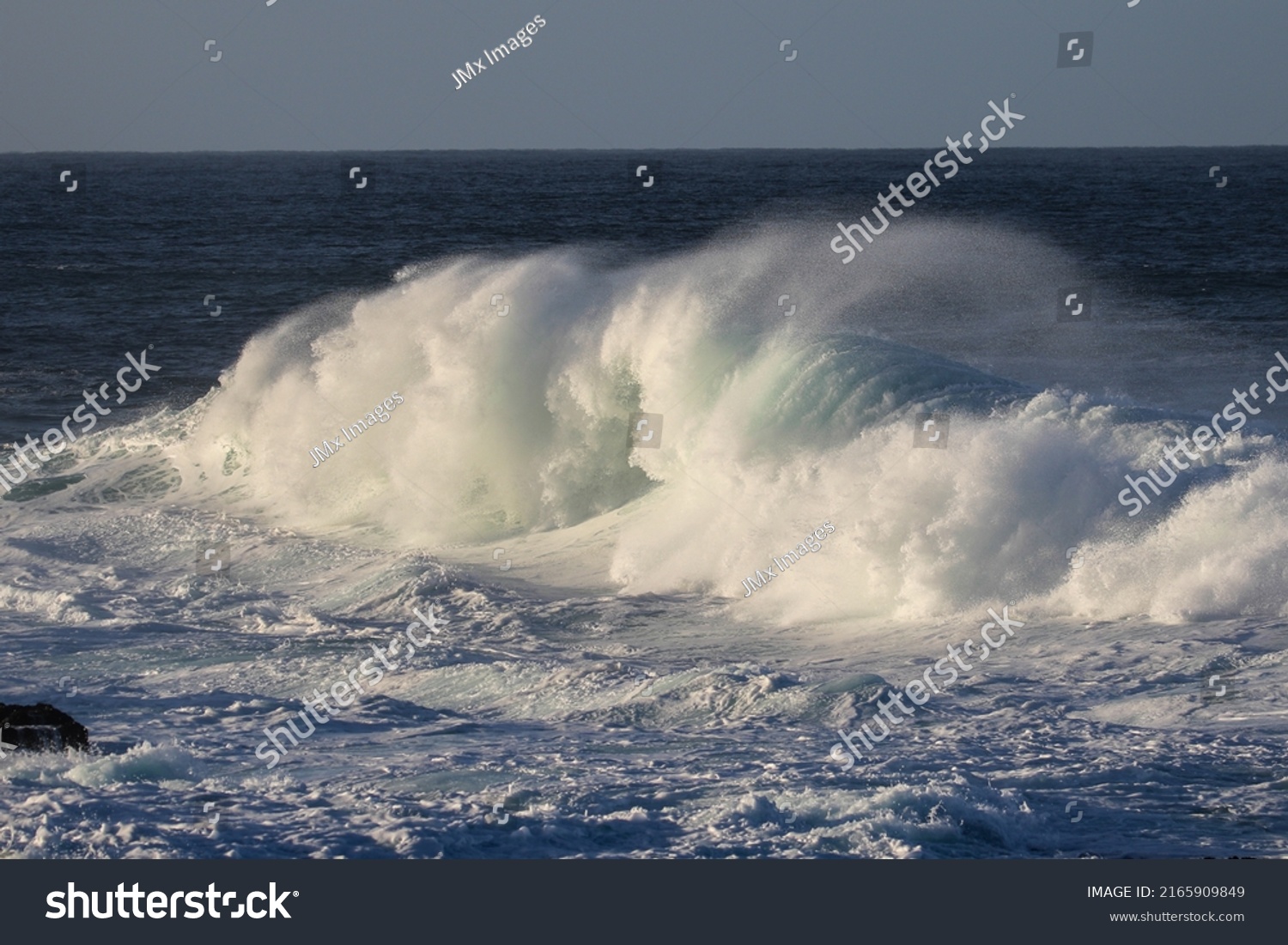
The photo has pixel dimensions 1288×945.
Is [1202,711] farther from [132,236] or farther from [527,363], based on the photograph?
[132,236]

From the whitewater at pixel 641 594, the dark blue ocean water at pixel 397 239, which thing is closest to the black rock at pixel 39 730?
the whitewater at pixel 641 594

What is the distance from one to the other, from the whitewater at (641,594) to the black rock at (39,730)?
11.5 inches

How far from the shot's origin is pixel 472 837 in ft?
26.6

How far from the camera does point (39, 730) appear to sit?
9.32m

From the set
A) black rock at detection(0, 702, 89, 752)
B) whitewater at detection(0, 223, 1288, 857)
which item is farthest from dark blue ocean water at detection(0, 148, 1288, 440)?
black rock at detection(0, 702, 89, 752)

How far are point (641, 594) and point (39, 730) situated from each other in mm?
6939

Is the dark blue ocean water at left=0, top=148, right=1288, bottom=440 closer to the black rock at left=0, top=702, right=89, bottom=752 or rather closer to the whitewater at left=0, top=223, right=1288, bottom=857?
the whitewater at left=0, top=223, right=1288, bottom=857

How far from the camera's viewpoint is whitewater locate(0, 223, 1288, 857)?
849 centimetres

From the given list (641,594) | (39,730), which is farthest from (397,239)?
(39,730)

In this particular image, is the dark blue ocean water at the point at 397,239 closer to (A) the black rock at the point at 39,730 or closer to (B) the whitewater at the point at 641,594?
(B) the whitewater at the point at 641,594

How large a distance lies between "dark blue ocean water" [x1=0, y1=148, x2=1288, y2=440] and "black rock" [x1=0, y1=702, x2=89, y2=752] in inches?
650

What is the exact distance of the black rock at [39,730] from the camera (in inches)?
362

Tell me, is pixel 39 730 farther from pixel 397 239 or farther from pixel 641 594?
pixel 397 239

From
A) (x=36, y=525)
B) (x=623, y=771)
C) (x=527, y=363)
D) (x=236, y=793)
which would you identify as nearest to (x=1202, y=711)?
(x=623, y=771)
